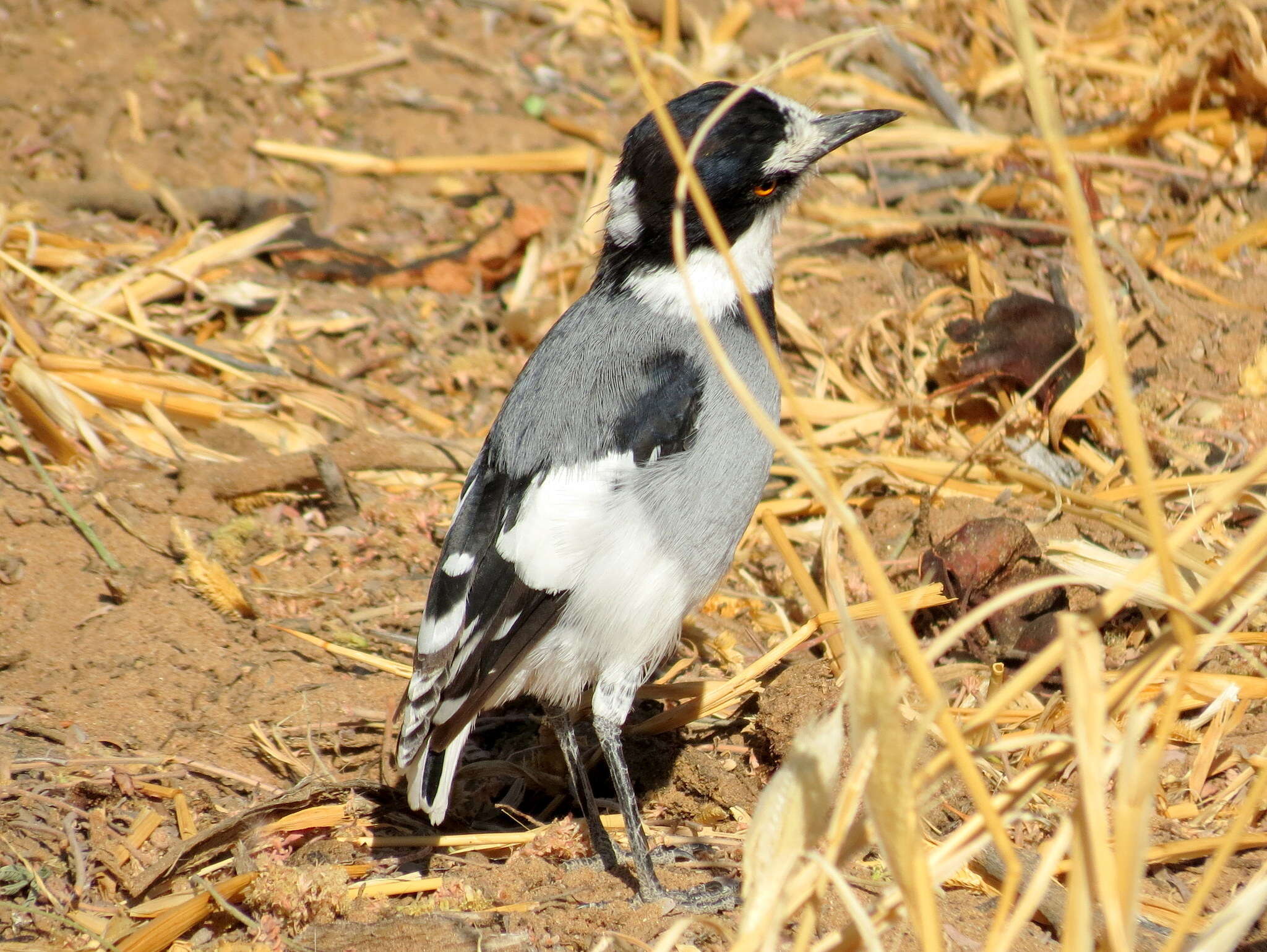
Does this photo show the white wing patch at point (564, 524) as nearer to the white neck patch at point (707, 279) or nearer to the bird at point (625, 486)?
the bird at point (625, 486)

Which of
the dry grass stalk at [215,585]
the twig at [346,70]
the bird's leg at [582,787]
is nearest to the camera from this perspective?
the bird's leg at [582,787]

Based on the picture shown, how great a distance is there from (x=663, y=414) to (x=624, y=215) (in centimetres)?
81

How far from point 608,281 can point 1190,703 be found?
2270mm

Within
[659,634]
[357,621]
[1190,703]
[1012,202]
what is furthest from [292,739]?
[1012,202]

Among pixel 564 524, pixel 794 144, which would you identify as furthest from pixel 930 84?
pixel 564 524

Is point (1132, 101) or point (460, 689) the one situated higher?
point (1132, 101)

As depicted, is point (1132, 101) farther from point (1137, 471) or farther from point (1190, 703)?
point (1137, 471)

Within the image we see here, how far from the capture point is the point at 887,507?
4.87 metres

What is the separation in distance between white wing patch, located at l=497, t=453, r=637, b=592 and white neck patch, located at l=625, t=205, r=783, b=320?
0.61 metres

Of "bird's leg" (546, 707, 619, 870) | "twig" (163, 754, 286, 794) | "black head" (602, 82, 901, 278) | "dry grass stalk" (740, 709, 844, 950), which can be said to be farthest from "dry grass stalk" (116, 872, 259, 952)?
"black head" (602, 82, 901, 278)

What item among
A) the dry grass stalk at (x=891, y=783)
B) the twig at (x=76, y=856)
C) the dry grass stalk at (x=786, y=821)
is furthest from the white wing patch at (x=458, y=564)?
the dry grass stalk at (x=891, y=783)

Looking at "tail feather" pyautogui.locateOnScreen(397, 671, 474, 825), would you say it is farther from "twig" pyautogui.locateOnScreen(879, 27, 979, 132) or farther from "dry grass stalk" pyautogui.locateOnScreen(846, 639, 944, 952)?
"twig" pyautogui.locateOnScreen(879, 27, 979, 132)

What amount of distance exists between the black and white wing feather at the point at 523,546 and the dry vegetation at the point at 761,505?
47 cm

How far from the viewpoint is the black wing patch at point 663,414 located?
3.63 meters
